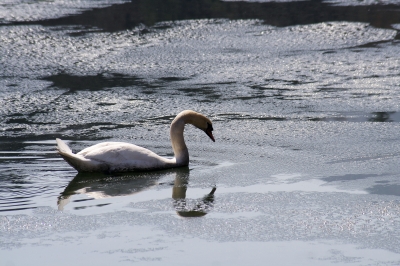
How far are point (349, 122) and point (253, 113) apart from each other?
1073 millimetres

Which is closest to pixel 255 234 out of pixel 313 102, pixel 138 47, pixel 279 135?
pixel 279 135

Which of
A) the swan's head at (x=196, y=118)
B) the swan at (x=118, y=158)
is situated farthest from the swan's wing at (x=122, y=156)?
the swan's head at (x=196, y=118)

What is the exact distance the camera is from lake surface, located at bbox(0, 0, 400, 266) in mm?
4516

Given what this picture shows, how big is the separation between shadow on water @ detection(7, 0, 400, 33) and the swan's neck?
648cm

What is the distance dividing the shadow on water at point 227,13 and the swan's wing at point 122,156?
6885mm

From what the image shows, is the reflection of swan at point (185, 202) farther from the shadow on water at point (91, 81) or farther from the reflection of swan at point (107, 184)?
the shadow on water at point (91, 81)

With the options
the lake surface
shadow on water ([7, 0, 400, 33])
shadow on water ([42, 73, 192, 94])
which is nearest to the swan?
the lake surface

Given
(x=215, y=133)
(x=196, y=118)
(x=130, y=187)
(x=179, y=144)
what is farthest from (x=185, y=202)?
(x=215, y=133)

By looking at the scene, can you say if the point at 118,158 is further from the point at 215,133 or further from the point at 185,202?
the point at 215,133

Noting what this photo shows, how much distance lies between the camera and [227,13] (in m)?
14.5

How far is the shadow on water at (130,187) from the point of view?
522 cm

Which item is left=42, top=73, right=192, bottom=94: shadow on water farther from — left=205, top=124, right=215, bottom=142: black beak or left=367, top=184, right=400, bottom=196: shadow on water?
left=367, top=184, right=400, bottom=196: shadow on water

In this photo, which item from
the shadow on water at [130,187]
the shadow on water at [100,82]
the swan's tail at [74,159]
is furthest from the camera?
the shadow on water at [100,82]

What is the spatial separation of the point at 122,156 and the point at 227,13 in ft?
28.9
